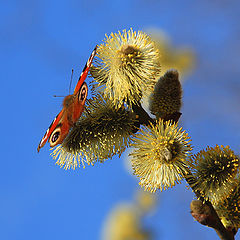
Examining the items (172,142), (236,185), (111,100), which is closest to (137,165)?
(172,142)

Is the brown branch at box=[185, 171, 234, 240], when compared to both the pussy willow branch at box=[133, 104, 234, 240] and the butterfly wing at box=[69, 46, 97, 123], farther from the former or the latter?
the butterfly wing at box=[69, 46, 97, 123]

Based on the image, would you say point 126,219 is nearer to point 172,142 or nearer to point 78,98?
point 172,142

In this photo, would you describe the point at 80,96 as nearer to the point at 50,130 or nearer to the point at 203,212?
the point at 50,130

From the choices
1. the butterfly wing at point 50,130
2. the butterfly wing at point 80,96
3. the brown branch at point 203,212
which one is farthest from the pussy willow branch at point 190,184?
the butterfly wing at point 50,130

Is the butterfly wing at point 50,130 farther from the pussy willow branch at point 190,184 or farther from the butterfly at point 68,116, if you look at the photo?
the pussy willow branch at point 190,184

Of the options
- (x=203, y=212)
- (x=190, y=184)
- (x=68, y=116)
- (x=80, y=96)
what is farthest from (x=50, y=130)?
(x=203, y=212)

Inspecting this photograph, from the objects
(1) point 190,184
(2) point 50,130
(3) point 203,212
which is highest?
(2) point 50,130

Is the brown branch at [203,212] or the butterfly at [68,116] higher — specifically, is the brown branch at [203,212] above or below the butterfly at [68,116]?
below

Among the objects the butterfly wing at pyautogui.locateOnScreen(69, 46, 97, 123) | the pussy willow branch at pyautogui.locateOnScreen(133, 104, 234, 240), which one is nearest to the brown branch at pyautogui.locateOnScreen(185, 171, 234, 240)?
the pussy willow branch at pyautogui.locateOnScreen(133, 104, 234, 240)
